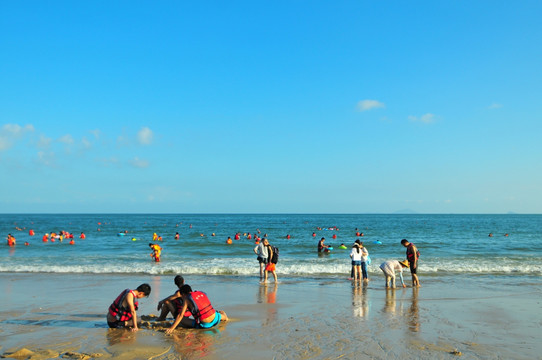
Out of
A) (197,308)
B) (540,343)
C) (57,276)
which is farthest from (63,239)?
(540,343)

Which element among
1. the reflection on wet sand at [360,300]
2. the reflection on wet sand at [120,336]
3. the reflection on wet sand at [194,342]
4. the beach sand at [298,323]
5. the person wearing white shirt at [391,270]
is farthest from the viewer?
Answer: the person wearing white shirt at [391,270]

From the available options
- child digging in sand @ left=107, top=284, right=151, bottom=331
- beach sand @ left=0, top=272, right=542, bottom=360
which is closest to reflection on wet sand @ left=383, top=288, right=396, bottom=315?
beach sand @ left=0, top=272, right=542, bottom=360

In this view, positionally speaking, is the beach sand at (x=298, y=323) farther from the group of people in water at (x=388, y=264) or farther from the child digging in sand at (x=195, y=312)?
the group of people in water at (x=388, y=264)

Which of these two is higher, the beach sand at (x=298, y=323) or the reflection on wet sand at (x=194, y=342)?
the reflection on wet sand at (x=194, y=342)

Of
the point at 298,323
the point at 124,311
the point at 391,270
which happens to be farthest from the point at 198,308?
the point at 391,270

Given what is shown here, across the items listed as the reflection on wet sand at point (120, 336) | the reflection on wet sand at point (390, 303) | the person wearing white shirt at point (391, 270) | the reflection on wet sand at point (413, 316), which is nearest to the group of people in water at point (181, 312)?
the reflection on wet sand at point (120, 336)

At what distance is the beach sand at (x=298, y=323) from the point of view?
7.59 m

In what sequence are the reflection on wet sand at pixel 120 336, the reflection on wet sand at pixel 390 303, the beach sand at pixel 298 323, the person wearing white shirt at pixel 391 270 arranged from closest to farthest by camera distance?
the beach sand at pixel 298 323, the reflection on wet sand at pixel 120 336, the reflection on wet sand at pixel 390 303, the person wearing white shirt at pixel 391 270

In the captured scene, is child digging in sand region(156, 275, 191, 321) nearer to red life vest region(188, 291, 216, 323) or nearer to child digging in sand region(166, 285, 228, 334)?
child digging in sand region(166, 285, 228, 334)

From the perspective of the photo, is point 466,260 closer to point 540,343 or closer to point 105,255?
point 540,343

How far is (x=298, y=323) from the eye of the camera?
9.73 meters

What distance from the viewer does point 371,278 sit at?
57.7ft

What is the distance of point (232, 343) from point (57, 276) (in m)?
13.0

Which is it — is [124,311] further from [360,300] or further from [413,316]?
[360,300]
